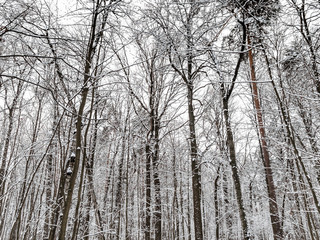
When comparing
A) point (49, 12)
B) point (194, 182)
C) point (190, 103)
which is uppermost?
point (190, 103)

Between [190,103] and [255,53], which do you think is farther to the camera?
[255,53]

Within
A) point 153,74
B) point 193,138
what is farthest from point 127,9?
point 153,74

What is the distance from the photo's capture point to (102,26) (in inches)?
117

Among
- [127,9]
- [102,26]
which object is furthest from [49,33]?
[127,9]

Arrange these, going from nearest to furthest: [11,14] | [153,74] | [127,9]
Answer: [11,14], [127,9], [153,74]

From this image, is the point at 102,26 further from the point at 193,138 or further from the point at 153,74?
the point at 153,74

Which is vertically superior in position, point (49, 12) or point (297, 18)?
point (297, 18)

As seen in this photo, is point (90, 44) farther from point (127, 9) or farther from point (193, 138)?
point (193, 138)

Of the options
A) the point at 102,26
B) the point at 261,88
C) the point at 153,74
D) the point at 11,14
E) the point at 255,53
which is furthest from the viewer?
the point at 261,88

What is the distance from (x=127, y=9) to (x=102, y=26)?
458 millimetres

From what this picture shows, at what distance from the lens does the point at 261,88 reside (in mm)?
10641

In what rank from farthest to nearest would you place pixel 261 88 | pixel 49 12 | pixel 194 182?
pixel 261 88 < pixel 194 182 < pixel 49 12

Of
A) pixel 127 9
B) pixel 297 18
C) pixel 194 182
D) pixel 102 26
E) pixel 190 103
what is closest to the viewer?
pixel 127 9

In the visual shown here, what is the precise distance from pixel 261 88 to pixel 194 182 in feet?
21.3
